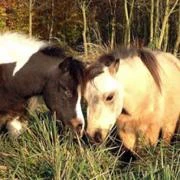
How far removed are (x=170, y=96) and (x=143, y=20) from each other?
8286 mm

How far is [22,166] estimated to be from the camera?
6.46 m

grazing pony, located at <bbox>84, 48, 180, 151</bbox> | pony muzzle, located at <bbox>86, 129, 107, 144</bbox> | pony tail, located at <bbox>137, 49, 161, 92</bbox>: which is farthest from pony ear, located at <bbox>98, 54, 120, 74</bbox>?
pony muzzle, located at <bbox>86, 129, 107, 144</bbox>

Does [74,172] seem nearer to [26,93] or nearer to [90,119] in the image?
[90,119]

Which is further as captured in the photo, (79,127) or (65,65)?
(65,65)

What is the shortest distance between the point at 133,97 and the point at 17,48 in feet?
5.73

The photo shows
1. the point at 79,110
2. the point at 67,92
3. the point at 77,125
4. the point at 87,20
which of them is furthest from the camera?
the point at 87,20

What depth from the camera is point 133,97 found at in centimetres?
712

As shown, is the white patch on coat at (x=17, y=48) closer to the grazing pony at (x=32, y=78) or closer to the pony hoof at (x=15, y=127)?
the grazing pony at (x=32, y=78)

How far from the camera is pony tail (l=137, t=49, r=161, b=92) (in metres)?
7.17

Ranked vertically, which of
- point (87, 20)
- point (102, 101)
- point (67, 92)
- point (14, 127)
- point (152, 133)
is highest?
point (102, 101)

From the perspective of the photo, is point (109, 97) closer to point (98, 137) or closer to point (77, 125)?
point (98, 137)

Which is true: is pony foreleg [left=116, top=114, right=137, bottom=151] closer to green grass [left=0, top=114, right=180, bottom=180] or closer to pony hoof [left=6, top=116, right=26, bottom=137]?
green grass [left=0, top=114, right=180, bottom=180]

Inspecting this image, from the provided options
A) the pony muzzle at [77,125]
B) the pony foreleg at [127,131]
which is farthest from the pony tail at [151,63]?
the pony muzzle at [77,125]

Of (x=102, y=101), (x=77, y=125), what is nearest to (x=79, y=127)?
(x=77, y=125)
